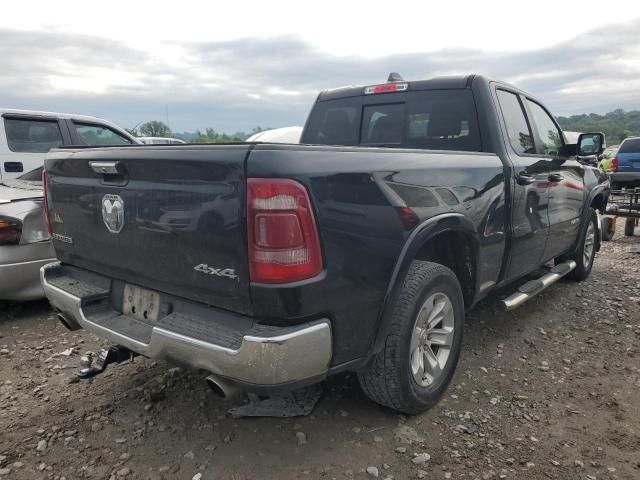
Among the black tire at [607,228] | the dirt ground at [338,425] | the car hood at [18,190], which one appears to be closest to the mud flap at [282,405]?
the dirt ground at [338,425]

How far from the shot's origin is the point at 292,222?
189 centimetres

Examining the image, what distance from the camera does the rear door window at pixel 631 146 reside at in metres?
13.3

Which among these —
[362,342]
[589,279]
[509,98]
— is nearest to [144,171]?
[362,342]

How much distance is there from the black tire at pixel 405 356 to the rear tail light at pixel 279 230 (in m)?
0.71

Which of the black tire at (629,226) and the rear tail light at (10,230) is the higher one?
the rear tail light at (10,230)

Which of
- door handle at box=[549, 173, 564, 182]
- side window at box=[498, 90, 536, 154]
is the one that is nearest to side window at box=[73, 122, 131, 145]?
side window at box=[498, 90, 536, 154]

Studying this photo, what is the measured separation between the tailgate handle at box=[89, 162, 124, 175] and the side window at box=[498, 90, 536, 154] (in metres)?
2.61

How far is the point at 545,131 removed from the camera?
14.4 feet

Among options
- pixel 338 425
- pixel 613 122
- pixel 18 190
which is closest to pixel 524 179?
pixel 338 425

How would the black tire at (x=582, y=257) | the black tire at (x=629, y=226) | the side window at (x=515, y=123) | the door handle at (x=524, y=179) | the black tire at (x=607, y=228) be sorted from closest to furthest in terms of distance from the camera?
the door handle at (x=524, y=179), the side window at (x=515, y=123), the black tire at (x=582, y=257), the black tire at (x=607, y=228), the black tire at (x=629, y=226)

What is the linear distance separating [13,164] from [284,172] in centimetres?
622

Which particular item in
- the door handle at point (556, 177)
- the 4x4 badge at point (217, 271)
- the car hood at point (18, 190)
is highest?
the door handle at point (556, 177)

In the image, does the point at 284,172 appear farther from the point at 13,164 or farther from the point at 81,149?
the point at 13,164

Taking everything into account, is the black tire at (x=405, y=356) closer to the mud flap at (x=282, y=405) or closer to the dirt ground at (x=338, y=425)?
the dirt ground at (x=338, y=425)
